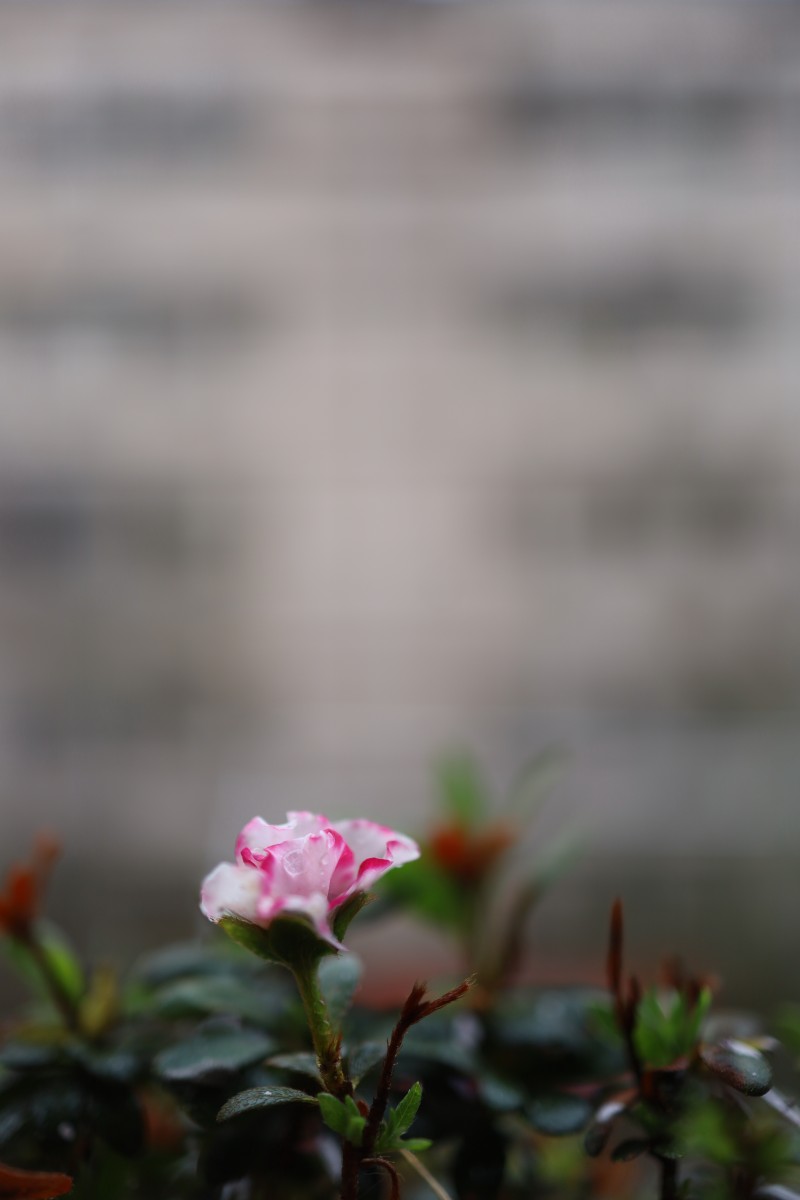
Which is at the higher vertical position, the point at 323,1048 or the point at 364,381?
the point at 364,381

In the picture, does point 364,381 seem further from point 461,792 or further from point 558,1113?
point 558,1113

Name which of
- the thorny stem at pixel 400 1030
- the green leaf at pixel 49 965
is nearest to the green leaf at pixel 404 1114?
the thorny stem at pixel 400 1030

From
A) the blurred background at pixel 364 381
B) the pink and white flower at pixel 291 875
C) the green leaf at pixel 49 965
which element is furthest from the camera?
the blurred background at pixel 364 381

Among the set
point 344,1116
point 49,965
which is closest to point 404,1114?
point 344,1116

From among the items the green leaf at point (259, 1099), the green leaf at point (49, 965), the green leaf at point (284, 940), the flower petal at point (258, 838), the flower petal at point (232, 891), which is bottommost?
the green leaf at point (49, 965)

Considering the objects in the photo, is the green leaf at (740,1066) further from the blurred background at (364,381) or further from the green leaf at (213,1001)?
the blurred background at (364,381)

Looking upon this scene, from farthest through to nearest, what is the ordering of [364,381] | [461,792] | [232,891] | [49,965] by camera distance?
1. [364,381]
2. [461,792]
3. [49,965]
4. [232,891]

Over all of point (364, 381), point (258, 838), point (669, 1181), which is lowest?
point (669, 1181)
